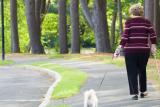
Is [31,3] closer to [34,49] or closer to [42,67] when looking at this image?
[34,49]

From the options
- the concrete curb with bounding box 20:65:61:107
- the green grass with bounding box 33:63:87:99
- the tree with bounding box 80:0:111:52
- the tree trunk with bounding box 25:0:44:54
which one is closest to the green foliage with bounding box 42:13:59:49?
the tree trunk with bounding box 25:0:44:54

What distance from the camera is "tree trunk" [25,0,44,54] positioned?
38438 millimetres

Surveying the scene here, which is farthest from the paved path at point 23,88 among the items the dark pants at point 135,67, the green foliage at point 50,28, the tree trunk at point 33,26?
the green foliage at point 50,28

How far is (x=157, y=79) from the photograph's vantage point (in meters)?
16.7

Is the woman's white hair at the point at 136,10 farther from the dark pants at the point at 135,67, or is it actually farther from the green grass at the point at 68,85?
the green grass at the point at 68,85

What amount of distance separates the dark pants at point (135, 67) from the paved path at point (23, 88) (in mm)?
2400

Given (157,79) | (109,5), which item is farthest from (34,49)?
(157,79)

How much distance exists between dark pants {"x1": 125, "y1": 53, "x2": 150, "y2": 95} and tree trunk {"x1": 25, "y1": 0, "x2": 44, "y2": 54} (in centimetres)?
2632

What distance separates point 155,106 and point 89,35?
54.8 meters

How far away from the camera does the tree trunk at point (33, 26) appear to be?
1513 inches

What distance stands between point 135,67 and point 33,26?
27.5 metres

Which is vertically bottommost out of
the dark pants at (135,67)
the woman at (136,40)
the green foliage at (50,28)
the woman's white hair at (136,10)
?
the green foliage at (50,28)

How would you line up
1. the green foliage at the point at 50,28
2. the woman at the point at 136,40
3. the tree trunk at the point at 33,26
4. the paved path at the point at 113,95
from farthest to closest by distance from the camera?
the green foliage at the point at 50,28
the tree trunk at the point at 33,26
the woman at the point at 136,40
the paved path at the point at 113,95

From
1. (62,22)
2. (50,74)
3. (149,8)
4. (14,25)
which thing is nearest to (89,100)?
(50,74)
